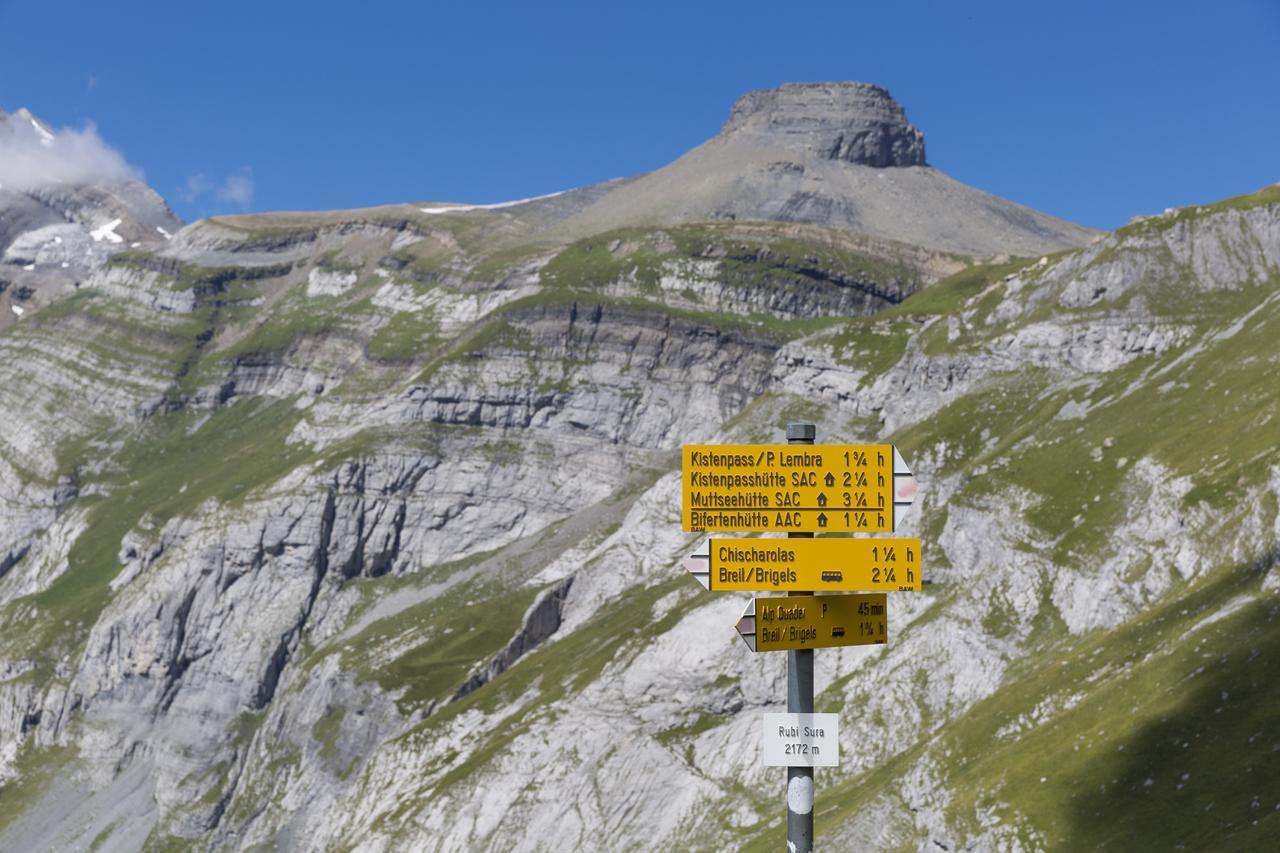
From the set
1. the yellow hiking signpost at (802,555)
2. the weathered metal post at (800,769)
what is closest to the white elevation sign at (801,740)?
the yellow hiking signpost at (802,555)

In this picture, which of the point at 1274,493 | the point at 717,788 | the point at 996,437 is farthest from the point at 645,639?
the point at 1274,493

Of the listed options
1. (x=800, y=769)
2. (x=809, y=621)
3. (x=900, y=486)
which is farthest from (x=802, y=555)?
(x=800, y=769)

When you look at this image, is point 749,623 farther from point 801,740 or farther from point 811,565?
point 801,740

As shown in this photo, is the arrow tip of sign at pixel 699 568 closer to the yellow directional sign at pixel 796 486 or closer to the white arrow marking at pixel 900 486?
the yellow directional sign at pixel 796 486

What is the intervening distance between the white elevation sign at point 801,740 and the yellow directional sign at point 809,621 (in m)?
1.02

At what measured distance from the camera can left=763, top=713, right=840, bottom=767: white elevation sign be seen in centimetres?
2008

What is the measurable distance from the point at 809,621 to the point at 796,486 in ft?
6.35

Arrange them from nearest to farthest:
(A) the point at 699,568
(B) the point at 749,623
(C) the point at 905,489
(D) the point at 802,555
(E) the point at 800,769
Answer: (C) the point at 905,489
(E) the point at 800,769
(D) the point at 802,555
(B) the point at 749,623
(A) the point at 699,568

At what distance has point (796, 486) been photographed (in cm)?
2034

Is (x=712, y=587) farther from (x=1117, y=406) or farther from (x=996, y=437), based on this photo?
(x=996, y=437)

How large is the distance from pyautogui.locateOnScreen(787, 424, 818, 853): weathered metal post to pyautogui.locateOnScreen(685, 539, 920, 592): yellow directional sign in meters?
0.26

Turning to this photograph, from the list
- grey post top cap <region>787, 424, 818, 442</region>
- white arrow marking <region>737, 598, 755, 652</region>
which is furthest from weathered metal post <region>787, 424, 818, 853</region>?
white arrow marking <region>737, 598, 755, 652</region>

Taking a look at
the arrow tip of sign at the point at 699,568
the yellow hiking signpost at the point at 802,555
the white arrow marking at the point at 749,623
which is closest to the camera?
the yellow hiking signpost at the point at 802,555

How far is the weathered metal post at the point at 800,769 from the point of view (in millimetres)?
19984
